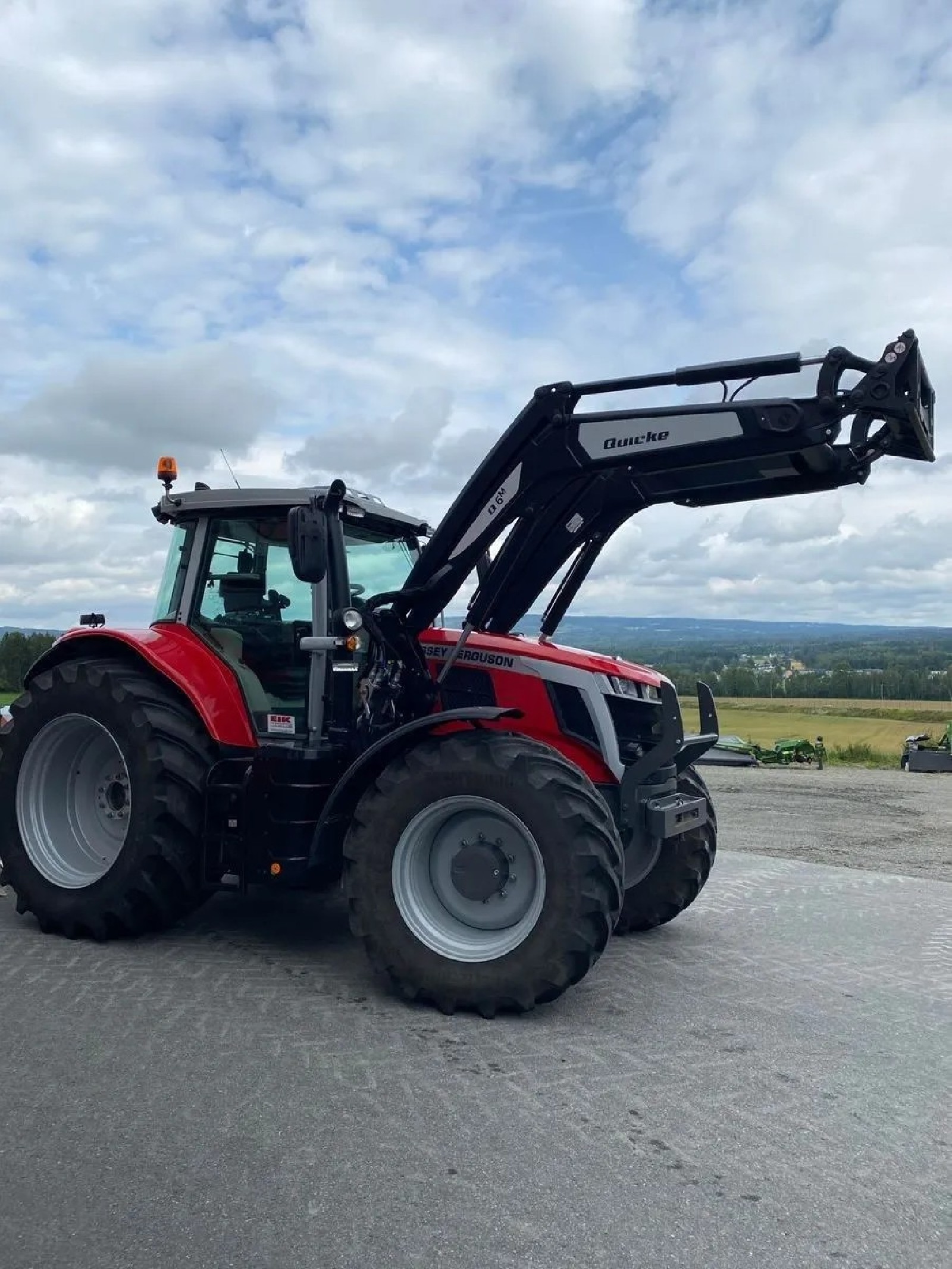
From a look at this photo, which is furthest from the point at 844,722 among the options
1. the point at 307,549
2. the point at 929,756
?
the point at 307,549

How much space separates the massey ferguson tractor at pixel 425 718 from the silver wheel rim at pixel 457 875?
0.04 ft

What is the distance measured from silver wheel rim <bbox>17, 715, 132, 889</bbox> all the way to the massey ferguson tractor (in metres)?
0.02

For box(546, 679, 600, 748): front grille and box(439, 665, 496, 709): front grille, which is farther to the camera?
box(439, 665, 496, 709): front grille

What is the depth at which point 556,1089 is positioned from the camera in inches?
150

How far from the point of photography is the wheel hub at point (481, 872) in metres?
4.77

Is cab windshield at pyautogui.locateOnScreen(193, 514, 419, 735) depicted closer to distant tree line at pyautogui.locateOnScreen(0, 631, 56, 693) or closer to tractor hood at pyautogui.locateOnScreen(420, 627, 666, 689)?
tractor hood at pyautogui.locateOnScreen(420, 627, 666, 689)

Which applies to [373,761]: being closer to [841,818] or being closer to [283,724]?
[283,724]

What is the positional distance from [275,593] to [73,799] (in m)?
1.81

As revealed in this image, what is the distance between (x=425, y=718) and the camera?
4809mm

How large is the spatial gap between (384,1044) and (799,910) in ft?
11.7

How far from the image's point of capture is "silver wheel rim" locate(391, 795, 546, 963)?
472cm

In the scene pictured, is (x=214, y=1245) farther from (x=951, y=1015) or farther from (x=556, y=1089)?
(x=951, y=1015)

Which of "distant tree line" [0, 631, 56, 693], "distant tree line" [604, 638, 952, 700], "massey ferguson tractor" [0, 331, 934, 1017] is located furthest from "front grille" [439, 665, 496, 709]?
"distant tree line" [604, 638, 952, 700]

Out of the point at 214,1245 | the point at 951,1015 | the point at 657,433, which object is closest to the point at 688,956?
the point at 951,1015
